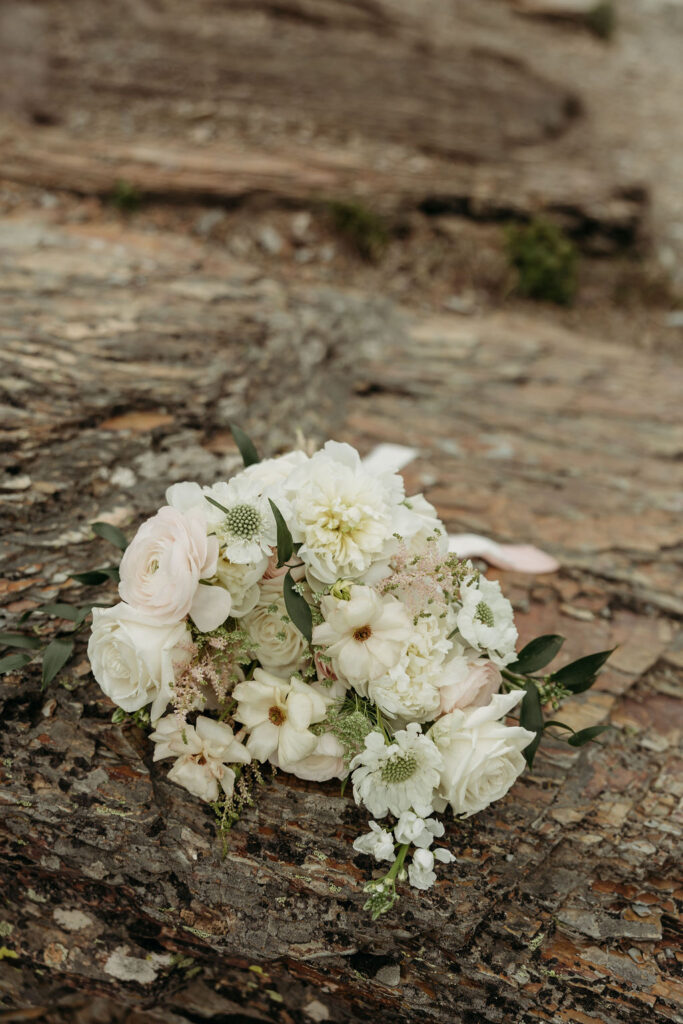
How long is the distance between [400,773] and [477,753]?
0.20 metres

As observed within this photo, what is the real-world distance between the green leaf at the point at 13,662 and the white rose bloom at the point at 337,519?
921 millimetres

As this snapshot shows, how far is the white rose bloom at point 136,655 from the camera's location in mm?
1835

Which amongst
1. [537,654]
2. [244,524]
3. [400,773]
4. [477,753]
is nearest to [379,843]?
[400,773]

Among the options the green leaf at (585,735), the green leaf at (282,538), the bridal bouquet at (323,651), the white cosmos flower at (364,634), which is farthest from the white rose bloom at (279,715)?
the green leaf at (585,735)

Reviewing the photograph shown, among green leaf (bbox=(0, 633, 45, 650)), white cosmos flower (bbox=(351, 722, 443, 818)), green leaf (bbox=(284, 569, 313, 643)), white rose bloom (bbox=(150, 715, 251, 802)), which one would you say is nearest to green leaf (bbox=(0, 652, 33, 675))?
green leaf (bbox=(0, 633, 45, 650))

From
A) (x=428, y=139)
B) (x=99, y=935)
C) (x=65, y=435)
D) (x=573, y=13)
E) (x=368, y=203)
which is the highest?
(x=573, y=13)

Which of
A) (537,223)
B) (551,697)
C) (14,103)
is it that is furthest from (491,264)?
(551,697)

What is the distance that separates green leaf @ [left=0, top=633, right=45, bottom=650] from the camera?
2254mm

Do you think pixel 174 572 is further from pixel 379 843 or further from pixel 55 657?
pixel 379 843

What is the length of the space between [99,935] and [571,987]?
1.35 m

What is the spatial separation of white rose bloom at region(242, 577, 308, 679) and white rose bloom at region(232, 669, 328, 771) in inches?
2.1

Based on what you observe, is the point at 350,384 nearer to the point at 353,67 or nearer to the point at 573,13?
Result: the point at 353,67

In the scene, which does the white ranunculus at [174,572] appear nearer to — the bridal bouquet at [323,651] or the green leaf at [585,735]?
the bridal bouquet at [323,651]

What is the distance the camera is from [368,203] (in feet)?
20.0
